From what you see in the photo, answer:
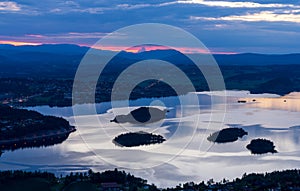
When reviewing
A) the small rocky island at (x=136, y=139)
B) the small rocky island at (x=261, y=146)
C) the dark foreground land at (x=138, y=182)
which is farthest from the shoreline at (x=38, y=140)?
the small rocky island at (x=261, y=146)

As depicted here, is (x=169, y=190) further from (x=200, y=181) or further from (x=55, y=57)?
(x=55, y=57)

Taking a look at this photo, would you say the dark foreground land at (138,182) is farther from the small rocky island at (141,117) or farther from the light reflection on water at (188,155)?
the small rocky island at (141,117)

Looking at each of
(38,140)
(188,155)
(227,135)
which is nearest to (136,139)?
(188,155)

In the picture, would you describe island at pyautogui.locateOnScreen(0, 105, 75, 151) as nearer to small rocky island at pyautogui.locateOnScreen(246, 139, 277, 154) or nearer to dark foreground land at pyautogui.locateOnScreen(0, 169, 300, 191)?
dark foreground land at pyautogui.locateOnScreen(0, 169, 300, 191)

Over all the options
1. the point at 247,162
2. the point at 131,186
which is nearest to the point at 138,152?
the point at 247,162

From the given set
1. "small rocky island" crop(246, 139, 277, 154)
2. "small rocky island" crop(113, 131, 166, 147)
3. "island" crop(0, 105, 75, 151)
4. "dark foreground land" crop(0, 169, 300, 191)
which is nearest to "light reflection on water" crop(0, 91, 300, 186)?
"small rocky island" crop(246, 139, 277, 154)

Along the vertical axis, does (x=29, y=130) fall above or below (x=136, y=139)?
above

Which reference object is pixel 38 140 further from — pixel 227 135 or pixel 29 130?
pixel 227 135
